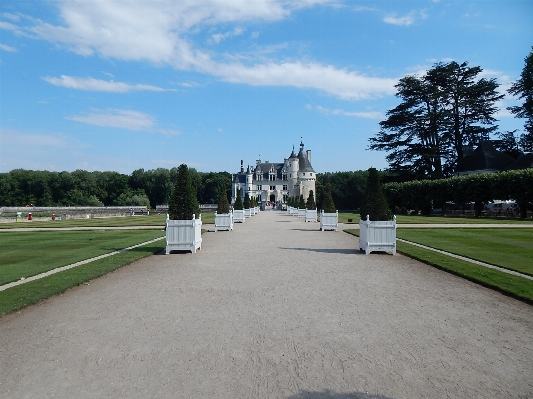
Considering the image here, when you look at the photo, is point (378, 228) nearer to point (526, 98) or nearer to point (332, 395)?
point (332, 395)

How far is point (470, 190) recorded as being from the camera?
48.8 meters

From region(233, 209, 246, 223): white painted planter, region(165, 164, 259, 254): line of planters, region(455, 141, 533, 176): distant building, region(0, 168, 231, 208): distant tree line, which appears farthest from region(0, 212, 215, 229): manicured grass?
region(0, 168, 231, 208): distant tree line

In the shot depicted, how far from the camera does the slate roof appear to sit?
211 ft

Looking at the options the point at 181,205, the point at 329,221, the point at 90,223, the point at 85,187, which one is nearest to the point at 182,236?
the point at 181,205

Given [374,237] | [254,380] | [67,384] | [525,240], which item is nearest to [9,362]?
[67,384]

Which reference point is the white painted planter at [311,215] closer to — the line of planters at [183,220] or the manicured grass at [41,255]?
the manicured grass at [41,255]

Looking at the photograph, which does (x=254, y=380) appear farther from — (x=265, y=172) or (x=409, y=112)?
(x=265, y=172)

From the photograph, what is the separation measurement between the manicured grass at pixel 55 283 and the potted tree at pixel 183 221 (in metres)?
1.70

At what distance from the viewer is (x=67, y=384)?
4523 millimetres

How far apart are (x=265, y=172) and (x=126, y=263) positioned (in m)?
125

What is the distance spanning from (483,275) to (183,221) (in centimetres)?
1014

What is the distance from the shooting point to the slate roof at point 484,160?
2532 inches

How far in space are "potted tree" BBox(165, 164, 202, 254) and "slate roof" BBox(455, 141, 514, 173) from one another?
58273 mm

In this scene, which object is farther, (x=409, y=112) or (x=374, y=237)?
(x=409, y=112)
